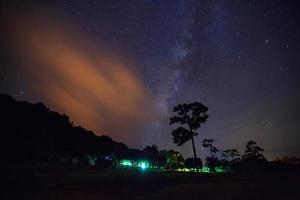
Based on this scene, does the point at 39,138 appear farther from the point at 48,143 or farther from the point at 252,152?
the point at 252,152

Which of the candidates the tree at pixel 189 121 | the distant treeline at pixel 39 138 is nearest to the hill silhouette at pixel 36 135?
the distant treeline at pixel 39 138

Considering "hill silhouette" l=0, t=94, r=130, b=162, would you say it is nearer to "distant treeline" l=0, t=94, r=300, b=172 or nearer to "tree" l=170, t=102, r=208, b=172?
"distant treeline" l=0, t=94, r=300, b=172

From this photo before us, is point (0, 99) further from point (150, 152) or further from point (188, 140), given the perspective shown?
point (150, 152)

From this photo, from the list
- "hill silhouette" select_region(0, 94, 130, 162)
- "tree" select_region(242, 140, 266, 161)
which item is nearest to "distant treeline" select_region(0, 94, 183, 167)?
"hill silhouette" select_region(0, 94, 130, 162)

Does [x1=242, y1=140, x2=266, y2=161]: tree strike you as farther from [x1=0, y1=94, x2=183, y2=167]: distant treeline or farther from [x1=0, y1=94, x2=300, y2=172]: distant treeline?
[x1=0, y1=94, x2=183, y2=167]: distant treeline

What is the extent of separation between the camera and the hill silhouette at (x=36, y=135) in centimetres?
4259

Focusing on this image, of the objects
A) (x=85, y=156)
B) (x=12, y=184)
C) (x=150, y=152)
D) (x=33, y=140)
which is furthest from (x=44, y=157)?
(x=150, y=152)

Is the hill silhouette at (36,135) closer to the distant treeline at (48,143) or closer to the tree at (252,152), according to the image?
the distant treeline at (48,143)

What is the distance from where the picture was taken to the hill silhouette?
4259 centimetres

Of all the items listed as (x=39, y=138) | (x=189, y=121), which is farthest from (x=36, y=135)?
(x=189, y=121)

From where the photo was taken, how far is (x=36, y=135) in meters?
46.8

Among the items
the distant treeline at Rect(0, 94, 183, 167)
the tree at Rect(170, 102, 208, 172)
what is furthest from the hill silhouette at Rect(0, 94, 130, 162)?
the tree at Rect(170, 102, 208, 172)

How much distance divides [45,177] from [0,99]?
36.5 metres

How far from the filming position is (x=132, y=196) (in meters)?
16.4
